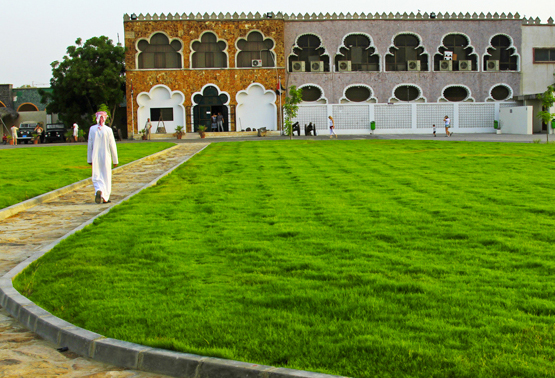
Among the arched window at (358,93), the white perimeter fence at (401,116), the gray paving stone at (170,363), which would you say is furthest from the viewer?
the arched window at (358,93)

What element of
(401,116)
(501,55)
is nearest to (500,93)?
(501,55)

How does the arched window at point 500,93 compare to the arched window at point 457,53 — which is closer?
the arched window at point 457,53

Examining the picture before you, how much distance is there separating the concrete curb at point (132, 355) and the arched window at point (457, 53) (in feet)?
168

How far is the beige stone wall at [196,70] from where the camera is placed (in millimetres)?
49531

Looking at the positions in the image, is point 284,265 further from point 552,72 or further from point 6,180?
point 552,72

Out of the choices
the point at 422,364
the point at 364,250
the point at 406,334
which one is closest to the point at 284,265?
the point at 364,250

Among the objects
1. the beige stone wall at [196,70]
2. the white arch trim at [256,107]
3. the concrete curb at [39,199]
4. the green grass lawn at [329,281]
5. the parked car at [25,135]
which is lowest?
the green grass lawn at [329,281]

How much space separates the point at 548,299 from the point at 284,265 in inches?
93.6

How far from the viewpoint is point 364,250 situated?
631 centimetres

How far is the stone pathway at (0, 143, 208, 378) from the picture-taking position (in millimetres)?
3912

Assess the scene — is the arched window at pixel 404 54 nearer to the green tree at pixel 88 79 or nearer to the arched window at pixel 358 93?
the arched window at pixel 358 93

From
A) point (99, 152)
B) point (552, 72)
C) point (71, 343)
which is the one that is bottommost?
point (71, 343)

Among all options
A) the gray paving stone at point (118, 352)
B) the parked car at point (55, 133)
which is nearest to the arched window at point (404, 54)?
the parked car at point (55, 133)

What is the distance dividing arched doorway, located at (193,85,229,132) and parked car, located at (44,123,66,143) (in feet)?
38.5
